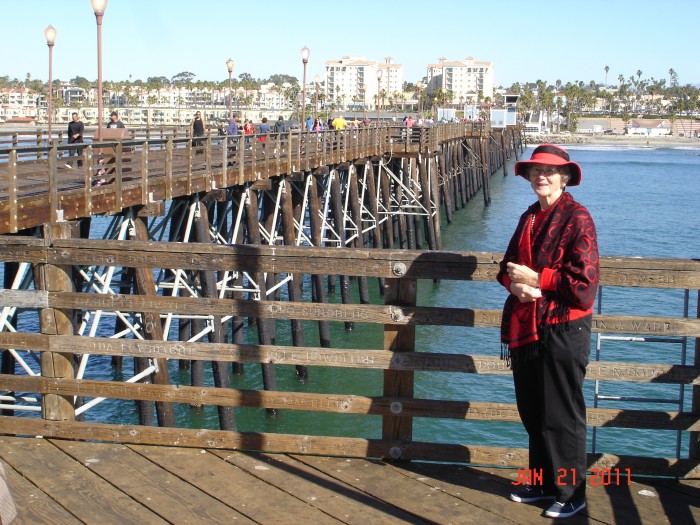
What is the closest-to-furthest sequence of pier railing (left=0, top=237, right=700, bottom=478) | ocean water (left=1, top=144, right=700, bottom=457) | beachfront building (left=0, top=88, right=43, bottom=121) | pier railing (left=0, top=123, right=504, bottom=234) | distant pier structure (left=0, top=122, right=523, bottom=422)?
pier railing (left=0, top=237, right=700, bottom=478) < pier railing (left=0, top=123, right=504, bottom=234) < distant pier structure (left=0, top=122, right=523, bottom=422) < ocean water (left=1, top=144, right=700, bottom=457) < beachfront building (left=0, top=88, right=43, bottom=121)

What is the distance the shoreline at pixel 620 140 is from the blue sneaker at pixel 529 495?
13435 cm

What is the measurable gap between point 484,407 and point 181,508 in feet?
4.75

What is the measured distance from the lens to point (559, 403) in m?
3.78

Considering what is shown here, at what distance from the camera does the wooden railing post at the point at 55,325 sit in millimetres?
4543

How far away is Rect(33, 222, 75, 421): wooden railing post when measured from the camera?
4.54 m

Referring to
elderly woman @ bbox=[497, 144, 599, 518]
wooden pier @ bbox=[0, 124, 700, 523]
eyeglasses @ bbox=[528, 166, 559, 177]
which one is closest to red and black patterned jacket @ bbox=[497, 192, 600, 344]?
elderly woman @ bbox=[497, 144, 599, 518]

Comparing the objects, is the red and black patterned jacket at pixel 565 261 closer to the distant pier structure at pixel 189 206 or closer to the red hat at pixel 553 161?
the red hat at pixel 553 161

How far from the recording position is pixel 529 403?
3863mm

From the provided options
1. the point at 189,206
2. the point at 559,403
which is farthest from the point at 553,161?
the point at 189,206

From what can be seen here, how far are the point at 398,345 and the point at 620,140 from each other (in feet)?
536

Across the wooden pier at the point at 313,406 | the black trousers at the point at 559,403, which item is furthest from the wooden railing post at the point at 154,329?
the black trousers at the point at 559,403

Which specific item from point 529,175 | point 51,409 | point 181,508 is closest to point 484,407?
point 529,175

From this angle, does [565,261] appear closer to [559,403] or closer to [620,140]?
[559,403]

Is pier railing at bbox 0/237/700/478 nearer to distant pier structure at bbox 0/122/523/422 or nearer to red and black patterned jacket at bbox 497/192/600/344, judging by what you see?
distant pier structure at bbox 0/122/523/422
